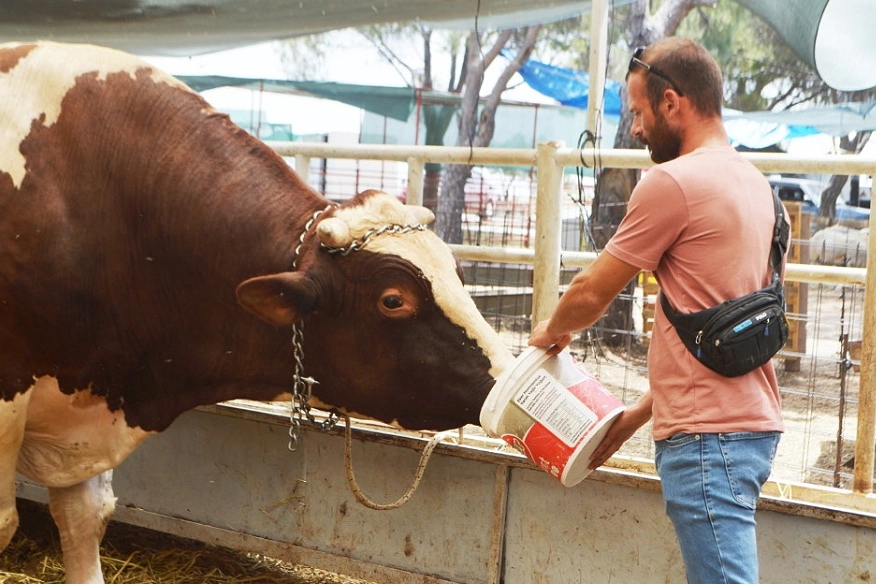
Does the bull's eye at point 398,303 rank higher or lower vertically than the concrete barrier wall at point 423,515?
higher

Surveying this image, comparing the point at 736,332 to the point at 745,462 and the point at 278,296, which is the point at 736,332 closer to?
the point at 745,462

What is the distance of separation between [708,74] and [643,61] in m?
0.17

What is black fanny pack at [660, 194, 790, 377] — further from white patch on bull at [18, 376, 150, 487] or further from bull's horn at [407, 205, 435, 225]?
white patch on bull at [18, 376, 150, 487]

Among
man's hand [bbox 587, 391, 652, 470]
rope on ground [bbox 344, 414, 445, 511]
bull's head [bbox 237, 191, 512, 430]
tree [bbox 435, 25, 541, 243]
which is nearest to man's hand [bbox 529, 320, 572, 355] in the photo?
man's hand [bbox 587, 391, 652, 470]

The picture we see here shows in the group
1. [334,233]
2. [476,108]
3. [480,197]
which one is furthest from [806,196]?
[334,233]

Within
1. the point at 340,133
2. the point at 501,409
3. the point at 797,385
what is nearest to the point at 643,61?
the point at 501,409

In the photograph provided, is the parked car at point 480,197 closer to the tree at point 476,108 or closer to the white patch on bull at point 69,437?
the tree at point 476,108

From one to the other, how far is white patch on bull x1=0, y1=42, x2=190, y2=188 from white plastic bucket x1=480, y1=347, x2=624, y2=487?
5.64 feet

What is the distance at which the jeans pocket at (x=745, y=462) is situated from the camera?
2369 millimetres

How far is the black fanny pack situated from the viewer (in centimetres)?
235

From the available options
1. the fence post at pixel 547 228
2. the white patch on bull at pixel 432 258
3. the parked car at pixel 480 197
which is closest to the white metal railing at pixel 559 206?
the fence post at pixel 547 228

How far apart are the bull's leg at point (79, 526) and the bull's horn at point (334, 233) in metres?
1.57

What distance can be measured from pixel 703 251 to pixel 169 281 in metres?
1.87

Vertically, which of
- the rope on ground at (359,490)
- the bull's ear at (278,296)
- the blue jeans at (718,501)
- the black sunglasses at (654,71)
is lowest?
the rope on ground at (359,490)
